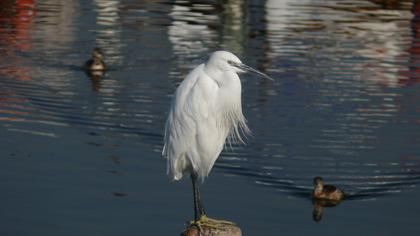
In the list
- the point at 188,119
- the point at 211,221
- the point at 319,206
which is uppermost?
the point at 188,119

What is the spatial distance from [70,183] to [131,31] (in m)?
11.4

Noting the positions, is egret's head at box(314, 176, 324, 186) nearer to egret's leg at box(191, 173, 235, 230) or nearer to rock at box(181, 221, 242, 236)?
egret's leg at box(191, 173, 235, 230)

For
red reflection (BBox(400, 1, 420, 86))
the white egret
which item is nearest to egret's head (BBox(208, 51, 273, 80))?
the white egret

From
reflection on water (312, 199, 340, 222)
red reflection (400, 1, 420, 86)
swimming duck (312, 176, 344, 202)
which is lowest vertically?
red reflection (400, 1, 420, 86)

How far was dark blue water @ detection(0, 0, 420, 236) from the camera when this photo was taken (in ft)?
41.4

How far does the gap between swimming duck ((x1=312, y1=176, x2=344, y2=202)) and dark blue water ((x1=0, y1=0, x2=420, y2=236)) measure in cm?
15

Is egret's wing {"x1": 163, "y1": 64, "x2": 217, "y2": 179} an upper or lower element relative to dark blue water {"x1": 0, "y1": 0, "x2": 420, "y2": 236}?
upper

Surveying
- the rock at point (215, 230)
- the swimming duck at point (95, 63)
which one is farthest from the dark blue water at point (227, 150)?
the rock at point (215, 230)

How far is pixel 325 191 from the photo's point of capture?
1291 cm

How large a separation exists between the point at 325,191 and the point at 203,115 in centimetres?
236

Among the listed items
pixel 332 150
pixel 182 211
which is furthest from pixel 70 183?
pixel 332 150

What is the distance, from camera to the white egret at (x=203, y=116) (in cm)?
1077

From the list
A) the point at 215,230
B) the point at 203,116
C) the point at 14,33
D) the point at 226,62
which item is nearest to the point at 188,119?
the point at 203,116

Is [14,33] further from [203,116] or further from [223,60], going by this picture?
[223,60]
